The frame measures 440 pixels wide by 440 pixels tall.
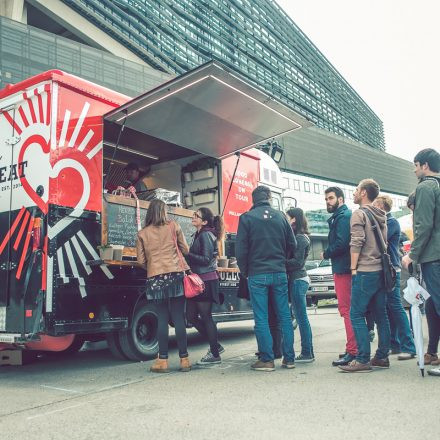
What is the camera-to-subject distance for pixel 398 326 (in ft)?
17.9

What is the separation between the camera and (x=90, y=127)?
564cm

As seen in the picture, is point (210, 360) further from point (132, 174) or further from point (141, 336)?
point (132, 174)

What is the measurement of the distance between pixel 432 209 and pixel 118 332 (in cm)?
371

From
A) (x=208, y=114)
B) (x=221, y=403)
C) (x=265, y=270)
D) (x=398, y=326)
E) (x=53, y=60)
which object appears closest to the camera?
(x=221, y=403)

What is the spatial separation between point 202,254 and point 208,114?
2083 mm

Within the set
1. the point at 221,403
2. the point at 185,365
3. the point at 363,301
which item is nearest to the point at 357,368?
the point at 363,301

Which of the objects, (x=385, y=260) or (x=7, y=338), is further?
(x=7, y=338)

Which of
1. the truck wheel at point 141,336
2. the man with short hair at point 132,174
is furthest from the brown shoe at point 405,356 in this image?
the man with short hair at point 132,174

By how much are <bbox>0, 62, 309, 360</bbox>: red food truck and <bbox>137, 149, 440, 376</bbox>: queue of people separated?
1.92 feet

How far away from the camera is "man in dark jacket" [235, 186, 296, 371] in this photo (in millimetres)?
5016

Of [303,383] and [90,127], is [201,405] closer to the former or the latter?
[303,383]

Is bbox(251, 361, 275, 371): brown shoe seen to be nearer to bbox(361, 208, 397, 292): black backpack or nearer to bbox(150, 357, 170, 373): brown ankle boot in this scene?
bbox(150, 357, 170, 373): brown ankle boot

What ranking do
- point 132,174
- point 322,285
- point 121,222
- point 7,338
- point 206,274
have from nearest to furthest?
point 7,338 < point 206,274 < point 121,222 < point 132,174 < point 322,285

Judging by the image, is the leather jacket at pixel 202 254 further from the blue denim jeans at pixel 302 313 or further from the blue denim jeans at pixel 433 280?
the blue denim jeans at pixel 433 280
